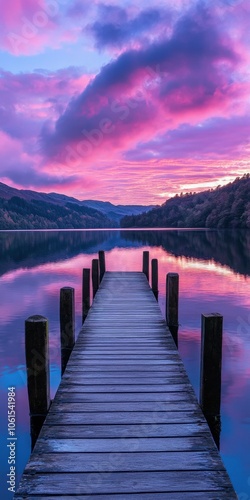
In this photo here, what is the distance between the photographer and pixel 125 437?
4.02m

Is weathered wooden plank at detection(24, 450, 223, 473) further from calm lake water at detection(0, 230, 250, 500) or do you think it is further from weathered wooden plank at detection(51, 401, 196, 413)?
calm lake water at detection(0, 230, 250, 500)

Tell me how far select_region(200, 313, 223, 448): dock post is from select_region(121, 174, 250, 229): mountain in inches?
3890

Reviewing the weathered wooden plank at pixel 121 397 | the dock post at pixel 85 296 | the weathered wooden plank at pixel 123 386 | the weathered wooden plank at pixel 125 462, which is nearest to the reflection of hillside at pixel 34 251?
the dock post at pixel 85 296

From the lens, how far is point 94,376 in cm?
573

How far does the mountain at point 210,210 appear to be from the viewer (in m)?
108

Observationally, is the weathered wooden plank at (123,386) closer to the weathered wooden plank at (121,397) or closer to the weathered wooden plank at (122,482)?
the weathered wooden plank at (121,397)

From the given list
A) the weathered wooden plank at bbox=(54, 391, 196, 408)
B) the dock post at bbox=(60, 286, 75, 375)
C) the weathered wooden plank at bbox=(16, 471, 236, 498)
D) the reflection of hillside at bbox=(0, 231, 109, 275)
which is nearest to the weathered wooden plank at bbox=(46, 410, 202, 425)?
the weathered wooden plank at bbox=(54, 391, 196, 408)

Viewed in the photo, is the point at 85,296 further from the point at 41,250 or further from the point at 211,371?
the point at 41,250

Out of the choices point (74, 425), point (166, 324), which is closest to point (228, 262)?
point (166, 324)

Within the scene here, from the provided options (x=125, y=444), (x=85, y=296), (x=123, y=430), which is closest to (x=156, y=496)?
(x=125, y=444)

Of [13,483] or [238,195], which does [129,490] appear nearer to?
[13,483]

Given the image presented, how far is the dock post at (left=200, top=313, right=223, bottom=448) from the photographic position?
4.78m

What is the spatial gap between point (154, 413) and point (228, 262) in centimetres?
3126

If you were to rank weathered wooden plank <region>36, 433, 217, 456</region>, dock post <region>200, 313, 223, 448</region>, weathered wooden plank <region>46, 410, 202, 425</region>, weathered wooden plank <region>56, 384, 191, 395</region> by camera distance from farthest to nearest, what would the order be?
weathered wooden plank <region>56, 384, 191, 395</region>
dock post <region>200, 313, 223, 448</region>
weathered wooden plank <region>46, 410, 202, 425</region>
weathered wooden plank <region>36, 433, 217, 456</region>
